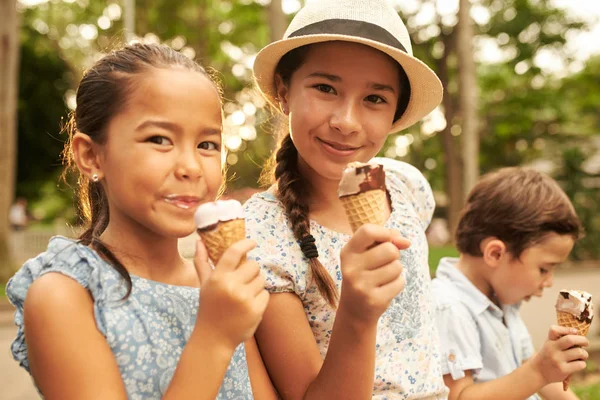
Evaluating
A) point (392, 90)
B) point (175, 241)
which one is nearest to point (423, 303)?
point (392, 90)

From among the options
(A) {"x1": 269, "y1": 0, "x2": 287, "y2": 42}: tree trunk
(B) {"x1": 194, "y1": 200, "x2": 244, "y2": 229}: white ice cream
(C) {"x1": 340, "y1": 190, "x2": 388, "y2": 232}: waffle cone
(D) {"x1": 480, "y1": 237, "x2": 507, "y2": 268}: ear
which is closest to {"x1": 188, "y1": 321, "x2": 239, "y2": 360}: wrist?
(B) {"x1": 194, "y1": 200, "x2": 244, "y2": 229}: white ice cream

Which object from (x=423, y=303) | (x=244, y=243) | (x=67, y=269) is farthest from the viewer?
(x=423, y=303)

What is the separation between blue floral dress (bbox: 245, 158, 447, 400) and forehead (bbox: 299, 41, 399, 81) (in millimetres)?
512

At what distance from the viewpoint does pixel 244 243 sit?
159 centimetres

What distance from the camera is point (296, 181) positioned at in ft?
7.88

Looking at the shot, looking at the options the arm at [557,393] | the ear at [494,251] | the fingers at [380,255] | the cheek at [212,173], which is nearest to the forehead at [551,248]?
the ear at [494,251]

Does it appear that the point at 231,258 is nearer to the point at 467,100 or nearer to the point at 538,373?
the point at 538,373

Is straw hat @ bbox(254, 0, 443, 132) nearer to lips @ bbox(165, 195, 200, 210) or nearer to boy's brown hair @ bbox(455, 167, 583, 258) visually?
lips @ bbox(165, 195, 200, 210)

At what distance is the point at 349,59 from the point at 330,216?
58cm

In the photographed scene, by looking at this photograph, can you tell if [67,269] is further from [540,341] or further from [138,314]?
[540,341]

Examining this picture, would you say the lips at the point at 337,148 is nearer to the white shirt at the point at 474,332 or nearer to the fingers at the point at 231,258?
the fingers at the point at 231,258

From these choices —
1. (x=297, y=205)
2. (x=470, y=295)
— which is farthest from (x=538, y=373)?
(x=297, y=205)

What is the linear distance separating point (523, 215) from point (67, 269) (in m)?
2.31

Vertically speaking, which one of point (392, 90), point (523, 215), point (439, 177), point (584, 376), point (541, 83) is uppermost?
point (541, 83)
